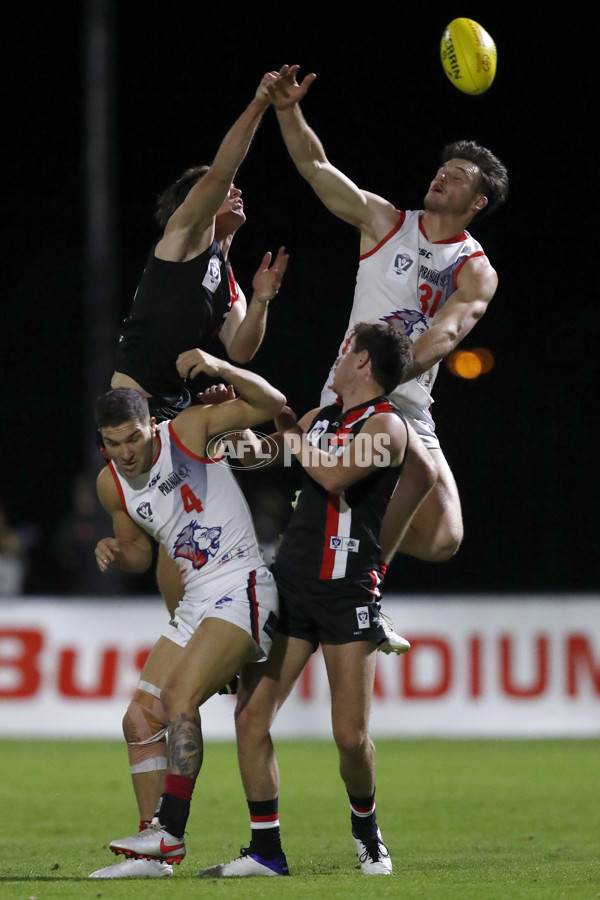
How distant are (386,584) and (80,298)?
247 inches

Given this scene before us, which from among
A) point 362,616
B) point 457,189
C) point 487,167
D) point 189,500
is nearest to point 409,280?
point 457,189

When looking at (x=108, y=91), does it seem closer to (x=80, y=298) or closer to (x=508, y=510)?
(x=80, y=298)

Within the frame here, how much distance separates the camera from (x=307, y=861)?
22.7ft

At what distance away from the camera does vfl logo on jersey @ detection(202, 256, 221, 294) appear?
262 inches

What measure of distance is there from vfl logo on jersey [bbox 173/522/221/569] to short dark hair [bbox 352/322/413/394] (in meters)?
1.03

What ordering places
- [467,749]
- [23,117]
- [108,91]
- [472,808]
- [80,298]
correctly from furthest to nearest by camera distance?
[23,117] < [80,298] < [108,91] < [467,749] < [472,808]

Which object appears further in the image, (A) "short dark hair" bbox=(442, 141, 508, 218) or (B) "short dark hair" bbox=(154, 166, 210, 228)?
(A) "short dark hair" bbox=(442, 141, 508, 218)

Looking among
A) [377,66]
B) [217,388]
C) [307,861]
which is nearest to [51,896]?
[307,861]

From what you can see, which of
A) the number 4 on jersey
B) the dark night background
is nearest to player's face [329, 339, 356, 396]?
the number 4 on jersey

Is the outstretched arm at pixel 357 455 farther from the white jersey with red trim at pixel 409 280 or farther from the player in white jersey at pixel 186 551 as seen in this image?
the white jersey with red trim at pixel 409 280

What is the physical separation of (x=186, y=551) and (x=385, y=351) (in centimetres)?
128

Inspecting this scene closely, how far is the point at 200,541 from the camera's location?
246 inches

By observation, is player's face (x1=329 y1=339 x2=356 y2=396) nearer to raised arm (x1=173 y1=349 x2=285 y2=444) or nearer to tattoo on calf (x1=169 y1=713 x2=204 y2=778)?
raised arm (x1=173 y1=349 x2=285 y2=444)

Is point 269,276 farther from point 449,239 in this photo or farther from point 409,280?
point 449,239
